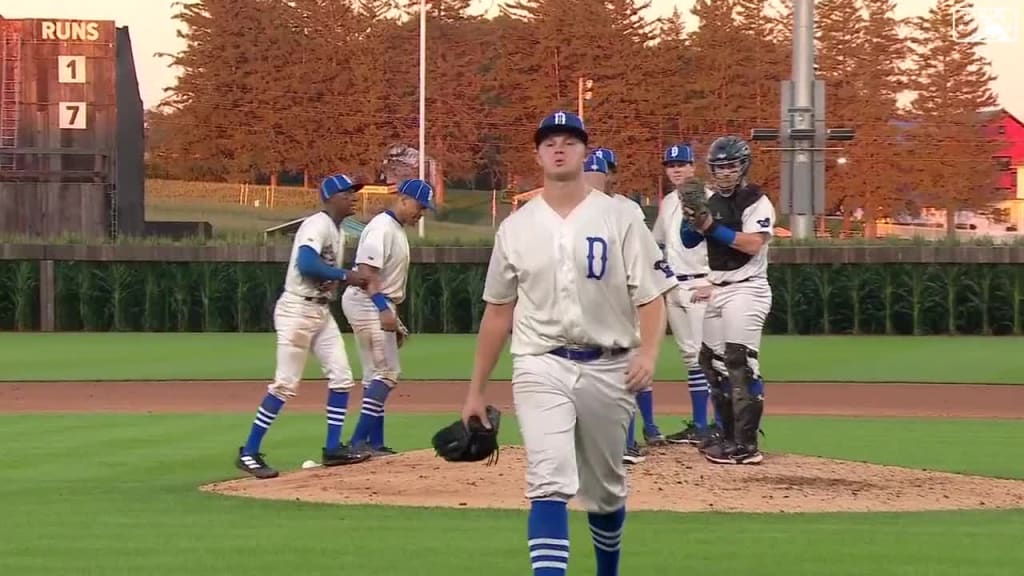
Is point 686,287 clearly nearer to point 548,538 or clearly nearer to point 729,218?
point 729,218

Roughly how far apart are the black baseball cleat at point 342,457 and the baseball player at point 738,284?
94.5 inches

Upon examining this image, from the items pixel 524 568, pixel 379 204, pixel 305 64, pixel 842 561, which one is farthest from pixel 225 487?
pixel 305 64

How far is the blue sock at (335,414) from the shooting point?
10.6m

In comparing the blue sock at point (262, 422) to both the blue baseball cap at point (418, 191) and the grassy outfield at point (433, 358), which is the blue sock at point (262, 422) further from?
the grassy outfield at point (433, 358)

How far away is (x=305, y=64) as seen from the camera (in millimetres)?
78750

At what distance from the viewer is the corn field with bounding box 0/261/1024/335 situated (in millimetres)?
27281

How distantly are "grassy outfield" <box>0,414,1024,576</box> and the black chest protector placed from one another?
2019 millimetres

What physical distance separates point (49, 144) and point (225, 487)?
28.9 m

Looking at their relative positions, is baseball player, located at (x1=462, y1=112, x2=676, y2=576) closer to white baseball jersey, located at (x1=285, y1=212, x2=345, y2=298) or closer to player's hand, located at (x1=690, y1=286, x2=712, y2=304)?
player's hand, located at (x1=690, y1=286, x2=712, y2=304)

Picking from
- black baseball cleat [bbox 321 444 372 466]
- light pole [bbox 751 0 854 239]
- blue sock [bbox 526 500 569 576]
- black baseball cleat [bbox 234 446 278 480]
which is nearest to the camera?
blue sock [bbox 526 500 569 576]

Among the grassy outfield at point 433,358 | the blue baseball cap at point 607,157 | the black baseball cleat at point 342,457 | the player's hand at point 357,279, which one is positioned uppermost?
the blue baseball cap at point 607,157

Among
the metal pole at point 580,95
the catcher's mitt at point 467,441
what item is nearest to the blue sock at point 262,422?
the catcher's mitt at point 467,441

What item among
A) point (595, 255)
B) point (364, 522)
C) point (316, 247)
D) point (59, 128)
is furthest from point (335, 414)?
point (59, 128)

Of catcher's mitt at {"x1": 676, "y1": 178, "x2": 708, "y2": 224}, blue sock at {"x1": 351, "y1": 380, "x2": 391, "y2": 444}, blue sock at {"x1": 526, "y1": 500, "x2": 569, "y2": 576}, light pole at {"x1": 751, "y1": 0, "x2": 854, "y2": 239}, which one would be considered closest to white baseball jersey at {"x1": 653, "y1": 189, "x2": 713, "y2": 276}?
catcher's mitt at {"x1": 676, "y1": 178, "x2": 708, "y2": 224}
